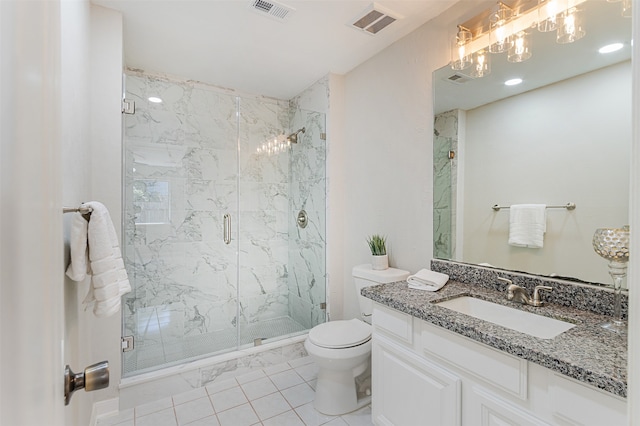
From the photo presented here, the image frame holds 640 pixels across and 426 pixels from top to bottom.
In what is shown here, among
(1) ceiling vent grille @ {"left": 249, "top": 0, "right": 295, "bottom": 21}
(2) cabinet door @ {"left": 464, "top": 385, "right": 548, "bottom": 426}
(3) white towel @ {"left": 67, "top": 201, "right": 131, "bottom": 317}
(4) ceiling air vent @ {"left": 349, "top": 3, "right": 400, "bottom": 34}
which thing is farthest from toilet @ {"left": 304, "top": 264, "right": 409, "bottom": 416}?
(1) ceiling vent grille @ {"left": 249, "top": 0, "right": 295, "bottom": 21}

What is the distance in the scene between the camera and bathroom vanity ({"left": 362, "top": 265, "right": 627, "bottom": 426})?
87cm

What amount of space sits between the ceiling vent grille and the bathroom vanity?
176cm

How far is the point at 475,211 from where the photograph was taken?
1752 millimetres

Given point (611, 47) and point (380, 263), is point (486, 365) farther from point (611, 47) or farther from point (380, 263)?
point (611, 47)

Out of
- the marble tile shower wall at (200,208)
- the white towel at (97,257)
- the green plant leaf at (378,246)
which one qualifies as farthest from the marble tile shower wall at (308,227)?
the white towel at (97,257)

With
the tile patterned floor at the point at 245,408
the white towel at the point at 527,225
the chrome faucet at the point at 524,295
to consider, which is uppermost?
the white towel at the point at 527,225

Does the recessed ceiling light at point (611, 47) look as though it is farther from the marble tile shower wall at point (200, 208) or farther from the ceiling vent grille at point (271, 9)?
the marble tile shower wall at point (200, 208)

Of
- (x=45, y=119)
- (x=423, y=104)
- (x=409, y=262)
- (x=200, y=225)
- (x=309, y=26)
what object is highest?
(x=309, y=26)

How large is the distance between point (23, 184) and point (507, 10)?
2045 mm

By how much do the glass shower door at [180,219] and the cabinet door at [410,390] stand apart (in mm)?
1430

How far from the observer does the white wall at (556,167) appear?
1238 millimetres

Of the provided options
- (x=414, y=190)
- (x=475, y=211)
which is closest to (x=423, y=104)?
(x=414, y=190)

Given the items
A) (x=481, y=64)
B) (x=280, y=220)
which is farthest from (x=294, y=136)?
(x=481, y=64)

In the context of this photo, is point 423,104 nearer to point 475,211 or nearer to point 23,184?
point 475,211
